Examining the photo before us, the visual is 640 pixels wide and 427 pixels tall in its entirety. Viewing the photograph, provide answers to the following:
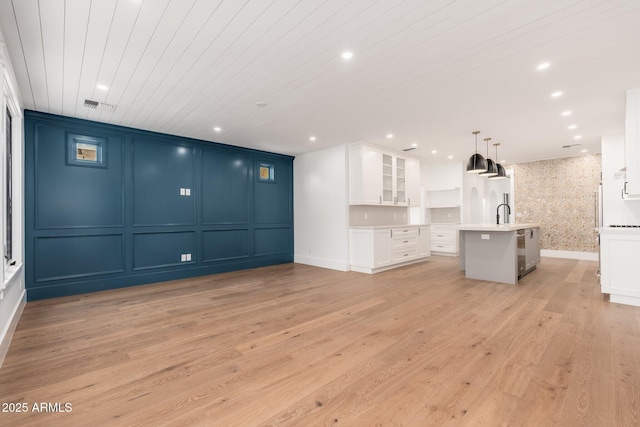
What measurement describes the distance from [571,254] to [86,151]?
10.4m

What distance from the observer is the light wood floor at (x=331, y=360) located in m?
1.72

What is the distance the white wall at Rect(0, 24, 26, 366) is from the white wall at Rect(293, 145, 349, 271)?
474 cm

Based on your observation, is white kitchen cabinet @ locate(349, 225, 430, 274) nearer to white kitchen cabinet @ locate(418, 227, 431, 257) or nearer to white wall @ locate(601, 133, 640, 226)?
white kitchen cabinet @ locate(418, 227, 431, 257)

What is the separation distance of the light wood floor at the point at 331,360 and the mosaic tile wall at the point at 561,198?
4.11 metres

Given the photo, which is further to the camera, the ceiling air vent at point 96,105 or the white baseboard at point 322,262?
the white baseboard at point 322,262

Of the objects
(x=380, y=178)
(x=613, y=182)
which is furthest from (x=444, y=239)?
(x=613, y=182)

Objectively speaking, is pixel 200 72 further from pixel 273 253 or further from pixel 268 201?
pixel 273 253

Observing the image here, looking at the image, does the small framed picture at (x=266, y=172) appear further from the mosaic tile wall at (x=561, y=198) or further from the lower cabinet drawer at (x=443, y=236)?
the mosaic tile wall at (x=561, y=198)

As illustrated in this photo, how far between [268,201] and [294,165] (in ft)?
3.78

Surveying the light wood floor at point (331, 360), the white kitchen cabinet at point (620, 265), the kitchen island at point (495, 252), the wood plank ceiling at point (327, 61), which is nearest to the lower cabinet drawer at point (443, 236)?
the kitchen island at point (495, 252)

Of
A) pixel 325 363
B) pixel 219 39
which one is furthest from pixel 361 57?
pixel 325 363

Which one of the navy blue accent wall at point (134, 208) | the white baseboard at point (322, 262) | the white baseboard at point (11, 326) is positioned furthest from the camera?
the white baseboard at point (322, 262)

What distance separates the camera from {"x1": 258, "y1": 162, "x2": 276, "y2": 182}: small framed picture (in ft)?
22.5

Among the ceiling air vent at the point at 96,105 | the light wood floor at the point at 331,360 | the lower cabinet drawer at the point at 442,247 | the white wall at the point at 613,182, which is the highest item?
the ceiling air vent at the point at 96,105
